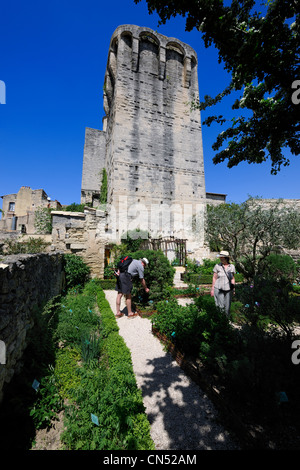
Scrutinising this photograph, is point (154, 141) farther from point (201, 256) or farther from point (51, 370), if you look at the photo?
point (51, 370)

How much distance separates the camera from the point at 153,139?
1633 cm

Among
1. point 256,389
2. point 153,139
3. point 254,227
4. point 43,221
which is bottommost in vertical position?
point 256,389

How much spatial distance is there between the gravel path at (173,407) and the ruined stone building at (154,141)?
436 inches

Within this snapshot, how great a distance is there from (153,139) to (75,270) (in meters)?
12.9

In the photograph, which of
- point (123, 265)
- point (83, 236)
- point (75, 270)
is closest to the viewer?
point (123, 265)

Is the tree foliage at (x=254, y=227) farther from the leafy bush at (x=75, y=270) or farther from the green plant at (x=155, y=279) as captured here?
the leafy bush at (x=75, y=270)

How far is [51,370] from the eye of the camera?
296 cm

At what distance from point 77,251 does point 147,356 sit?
7.03 meters

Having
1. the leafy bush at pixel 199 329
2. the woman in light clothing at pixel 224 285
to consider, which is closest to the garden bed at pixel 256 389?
the leafy bush at pixel 199 329

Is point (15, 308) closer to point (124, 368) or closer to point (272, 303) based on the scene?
point (124, 368)

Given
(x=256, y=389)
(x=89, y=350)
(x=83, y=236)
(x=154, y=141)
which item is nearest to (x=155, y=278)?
(x=89, y=350)

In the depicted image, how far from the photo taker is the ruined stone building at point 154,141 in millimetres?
15219

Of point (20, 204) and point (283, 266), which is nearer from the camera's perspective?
point (283, 266)

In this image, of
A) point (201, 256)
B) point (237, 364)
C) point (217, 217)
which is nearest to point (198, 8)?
point (237, 364)
